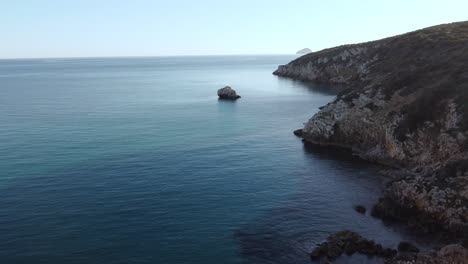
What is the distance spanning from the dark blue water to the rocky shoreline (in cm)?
529

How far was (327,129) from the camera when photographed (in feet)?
299

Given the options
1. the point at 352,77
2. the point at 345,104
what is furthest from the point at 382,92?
the point at 352,77

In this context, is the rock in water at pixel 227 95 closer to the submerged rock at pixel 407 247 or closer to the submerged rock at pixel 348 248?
the submerged rock at pixel 348 248

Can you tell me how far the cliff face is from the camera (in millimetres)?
51875

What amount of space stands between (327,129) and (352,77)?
111 meters

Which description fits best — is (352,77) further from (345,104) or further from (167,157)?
(167,157)

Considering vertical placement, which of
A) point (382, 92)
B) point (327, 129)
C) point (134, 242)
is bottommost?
point (134, 242)

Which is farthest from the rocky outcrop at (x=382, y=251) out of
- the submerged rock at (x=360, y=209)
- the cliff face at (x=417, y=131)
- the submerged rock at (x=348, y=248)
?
the submerged rock at (x=360, y=209)

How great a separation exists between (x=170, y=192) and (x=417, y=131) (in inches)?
1757

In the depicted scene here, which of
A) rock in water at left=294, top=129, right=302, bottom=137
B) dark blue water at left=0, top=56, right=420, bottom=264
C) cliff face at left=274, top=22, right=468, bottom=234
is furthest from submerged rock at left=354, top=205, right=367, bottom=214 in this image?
rock in water at left=294, top=129, right=302, bottom=137

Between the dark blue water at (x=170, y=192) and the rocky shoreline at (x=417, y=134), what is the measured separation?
5288 mm

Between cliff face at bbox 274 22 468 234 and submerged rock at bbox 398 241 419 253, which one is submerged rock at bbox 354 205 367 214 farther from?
submerged rock at bbox 398 241 419 253

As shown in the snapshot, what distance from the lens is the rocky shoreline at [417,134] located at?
50719mm

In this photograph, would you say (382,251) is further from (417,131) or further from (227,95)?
(227,95)
